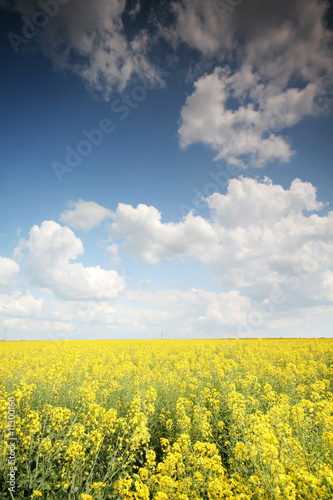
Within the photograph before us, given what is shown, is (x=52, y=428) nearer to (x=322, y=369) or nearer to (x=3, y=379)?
(x=3, y=379)

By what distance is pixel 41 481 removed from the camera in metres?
3.79

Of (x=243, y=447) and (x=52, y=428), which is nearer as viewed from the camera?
(x=243, y=447)

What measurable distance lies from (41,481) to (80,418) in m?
1.86

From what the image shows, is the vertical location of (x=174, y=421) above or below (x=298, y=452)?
below

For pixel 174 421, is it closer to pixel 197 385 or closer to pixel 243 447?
pixel 197 385

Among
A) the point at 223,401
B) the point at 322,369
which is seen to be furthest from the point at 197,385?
the point at 322,369

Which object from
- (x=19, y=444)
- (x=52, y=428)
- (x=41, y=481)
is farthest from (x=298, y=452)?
(x=19, y=444)

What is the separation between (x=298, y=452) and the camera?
13.4 feet

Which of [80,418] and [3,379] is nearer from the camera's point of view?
[80,418]

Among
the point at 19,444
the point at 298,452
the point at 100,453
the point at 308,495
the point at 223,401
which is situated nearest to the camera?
the point at 308,495

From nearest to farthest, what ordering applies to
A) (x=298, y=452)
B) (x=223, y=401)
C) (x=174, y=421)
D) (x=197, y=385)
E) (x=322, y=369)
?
1. (x=298, y=452)
2. (x=174, y=421)
3. (x=223, y=401)
4. (x=197, y=385)
5. (x=322, y=369)

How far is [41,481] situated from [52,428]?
40.3 inches

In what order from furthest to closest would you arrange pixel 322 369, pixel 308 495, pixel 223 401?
pixel 322 369, pixel 223 401, pixel 308 495

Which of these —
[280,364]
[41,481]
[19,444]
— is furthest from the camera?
[280,364]
